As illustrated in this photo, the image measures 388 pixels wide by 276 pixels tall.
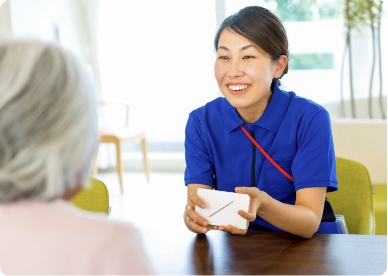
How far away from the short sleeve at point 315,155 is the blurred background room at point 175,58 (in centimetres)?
363

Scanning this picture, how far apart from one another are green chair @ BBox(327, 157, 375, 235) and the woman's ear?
0.42 metres

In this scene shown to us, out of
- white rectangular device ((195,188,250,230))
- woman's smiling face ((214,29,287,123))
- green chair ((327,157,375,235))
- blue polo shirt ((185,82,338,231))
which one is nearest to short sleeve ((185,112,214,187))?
blue polo shirt ((185,82,338,231))

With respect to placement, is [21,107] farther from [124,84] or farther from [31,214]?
[124,84]

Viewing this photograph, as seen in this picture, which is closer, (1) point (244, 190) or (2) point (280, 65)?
(1) point (244, 190)

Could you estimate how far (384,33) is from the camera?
563 centimetres

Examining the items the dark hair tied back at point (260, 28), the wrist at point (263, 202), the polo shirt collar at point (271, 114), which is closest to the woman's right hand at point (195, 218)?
the wrist at point (263, 202)

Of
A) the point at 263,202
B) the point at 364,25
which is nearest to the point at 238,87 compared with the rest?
the point at 263,202

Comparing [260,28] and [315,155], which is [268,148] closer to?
[315,155]

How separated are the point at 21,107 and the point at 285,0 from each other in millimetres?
5532

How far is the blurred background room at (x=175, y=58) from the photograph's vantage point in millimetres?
5602

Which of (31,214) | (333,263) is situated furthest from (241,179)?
(31,214)

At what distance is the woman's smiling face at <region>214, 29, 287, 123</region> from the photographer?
1849mm

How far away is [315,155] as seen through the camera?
179cm

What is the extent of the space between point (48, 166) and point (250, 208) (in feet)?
2.63
